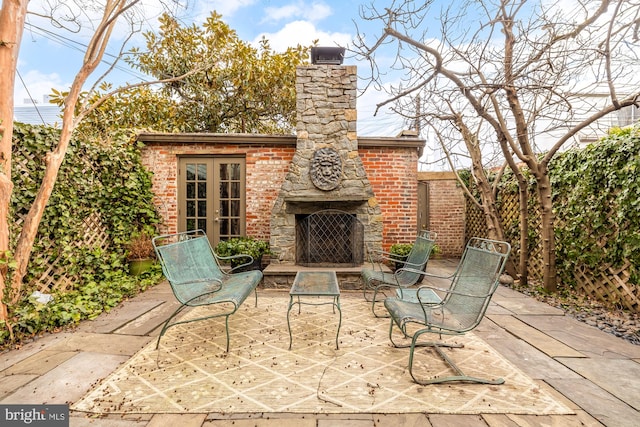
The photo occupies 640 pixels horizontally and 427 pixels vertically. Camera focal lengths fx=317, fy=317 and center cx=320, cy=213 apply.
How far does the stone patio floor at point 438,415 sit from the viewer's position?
5.28ft

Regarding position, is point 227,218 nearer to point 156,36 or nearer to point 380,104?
point 380,104

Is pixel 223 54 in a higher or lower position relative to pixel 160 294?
higher

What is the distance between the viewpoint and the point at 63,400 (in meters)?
1.76

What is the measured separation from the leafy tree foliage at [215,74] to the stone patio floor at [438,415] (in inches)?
238

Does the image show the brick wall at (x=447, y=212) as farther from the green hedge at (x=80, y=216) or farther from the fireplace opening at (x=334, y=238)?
the green hedge at (x=80, y=216)

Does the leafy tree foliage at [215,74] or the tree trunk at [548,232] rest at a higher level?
the leafy tree foliage at [215,74]

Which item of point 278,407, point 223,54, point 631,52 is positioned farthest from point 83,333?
point 223,54

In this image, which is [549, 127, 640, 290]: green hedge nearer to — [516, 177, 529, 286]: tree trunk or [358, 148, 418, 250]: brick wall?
[516, 177, 529, 286]: tree trunk

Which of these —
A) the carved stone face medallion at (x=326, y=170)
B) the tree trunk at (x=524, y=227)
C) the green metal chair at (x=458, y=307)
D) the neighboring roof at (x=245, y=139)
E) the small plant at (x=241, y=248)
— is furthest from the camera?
the neighboring roof at (x=245, y=139)

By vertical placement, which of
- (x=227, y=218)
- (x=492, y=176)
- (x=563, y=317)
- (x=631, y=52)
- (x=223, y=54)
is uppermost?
(x=223, y=54)

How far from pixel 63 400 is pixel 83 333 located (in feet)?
3.83

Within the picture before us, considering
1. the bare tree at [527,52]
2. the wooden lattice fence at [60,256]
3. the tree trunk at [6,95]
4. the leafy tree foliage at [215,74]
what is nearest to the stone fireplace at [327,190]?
the bare tree at [527,52]

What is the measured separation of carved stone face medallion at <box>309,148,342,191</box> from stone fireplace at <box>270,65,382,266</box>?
0.03 metres

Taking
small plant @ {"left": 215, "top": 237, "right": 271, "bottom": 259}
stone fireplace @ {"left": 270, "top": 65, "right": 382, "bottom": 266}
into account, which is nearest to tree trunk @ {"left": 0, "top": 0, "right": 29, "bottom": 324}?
small plant @ {"left": 215, "top": 237, "right": 271, "bottom": 259}
